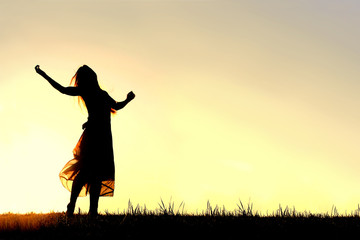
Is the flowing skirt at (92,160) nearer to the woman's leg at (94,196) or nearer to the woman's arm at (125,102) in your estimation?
the woman's leg at (94,196)

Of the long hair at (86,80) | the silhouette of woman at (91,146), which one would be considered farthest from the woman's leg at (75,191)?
the long hair at (86,80)

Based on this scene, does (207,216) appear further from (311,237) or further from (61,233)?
(61,233)

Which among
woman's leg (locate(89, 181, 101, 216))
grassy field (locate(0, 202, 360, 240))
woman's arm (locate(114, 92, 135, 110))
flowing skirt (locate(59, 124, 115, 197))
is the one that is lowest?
grassy field (locate(0, 202, 360, 240))

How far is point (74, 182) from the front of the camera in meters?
9.50

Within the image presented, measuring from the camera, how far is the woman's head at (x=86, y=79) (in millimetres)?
9680

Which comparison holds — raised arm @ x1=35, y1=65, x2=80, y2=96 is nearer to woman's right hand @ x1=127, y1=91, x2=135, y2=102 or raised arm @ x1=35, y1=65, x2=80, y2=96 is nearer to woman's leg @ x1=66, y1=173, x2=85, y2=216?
woman's right hand @ x1=127, y1=91, x2=135, y2=102

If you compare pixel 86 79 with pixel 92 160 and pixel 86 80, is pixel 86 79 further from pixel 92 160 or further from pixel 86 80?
pixel 92 160

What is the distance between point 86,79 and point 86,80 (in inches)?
0.9

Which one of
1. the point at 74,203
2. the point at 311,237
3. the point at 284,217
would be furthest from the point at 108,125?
the point at 311,237

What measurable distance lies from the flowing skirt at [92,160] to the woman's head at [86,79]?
822mm

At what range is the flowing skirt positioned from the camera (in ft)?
31.2

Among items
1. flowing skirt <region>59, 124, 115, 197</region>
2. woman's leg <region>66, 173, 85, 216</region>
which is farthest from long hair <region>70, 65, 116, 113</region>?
woman's leg <region>66, 173, 85, 216</region>

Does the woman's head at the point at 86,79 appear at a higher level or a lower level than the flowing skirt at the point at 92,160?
higher

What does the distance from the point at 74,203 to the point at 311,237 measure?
4.85m
